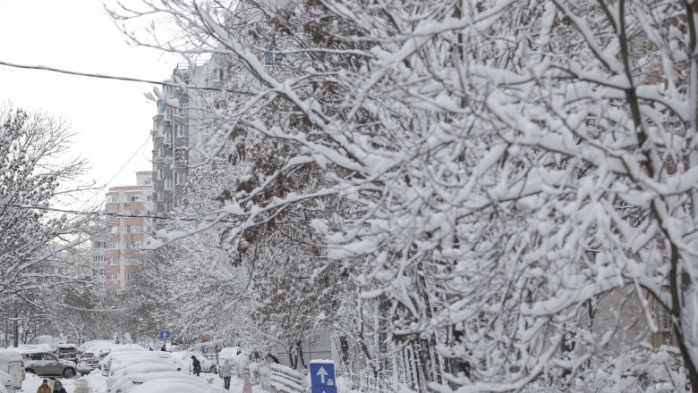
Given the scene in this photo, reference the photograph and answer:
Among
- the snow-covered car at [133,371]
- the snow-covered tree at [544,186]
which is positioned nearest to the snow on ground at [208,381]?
the snow-covered car at [133,371]

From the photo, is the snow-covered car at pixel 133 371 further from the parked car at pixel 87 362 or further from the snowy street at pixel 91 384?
the parked car at pixel 87 362

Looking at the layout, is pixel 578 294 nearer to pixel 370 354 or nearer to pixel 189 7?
pixel 189 7

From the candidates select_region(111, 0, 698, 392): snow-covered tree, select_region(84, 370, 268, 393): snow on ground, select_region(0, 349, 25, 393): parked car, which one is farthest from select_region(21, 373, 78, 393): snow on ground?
select_region(111, 0, 698, 392): snow-covered tree

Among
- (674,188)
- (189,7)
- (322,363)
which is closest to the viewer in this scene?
(674,188)

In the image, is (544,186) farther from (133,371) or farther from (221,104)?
(133,371)

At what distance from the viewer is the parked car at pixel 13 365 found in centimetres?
4034

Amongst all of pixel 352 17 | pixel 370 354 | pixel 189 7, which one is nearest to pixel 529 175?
pixel 352 17

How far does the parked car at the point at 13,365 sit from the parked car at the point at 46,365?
12641mm

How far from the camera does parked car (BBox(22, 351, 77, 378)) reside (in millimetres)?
54188

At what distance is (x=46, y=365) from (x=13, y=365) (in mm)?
14396

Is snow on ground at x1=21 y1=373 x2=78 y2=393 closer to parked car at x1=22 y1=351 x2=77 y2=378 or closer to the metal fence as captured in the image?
parked car at x1=22 y1=351 x2=77 y2=378

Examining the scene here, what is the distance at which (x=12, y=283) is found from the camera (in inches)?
1368

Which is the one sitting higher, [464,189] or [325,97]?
[325,97]

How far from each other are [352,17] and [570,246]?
10.1 feet
